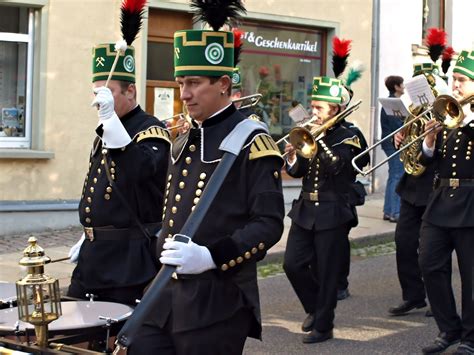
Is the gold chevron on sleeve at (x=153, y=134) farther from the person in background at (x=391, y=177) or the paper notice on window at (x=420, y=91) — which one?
the person in background at (x=391, y=177)

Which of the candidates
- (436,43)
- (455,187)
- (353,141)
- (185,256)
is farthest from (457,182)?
(185,256)

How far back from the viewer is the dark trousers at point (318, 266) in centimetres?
707

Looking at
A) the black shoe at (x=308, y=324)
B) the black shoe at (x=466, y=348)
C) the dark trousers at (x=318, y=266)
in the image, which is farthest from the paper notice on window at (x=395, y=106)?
the black shoe at (x=466, y=348)

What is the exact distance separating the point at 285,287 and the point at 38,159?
4.21 metres

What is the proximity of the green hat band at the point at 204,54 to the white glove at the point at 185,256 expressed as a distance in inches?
30.1

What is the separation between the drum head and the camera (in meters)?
3.85

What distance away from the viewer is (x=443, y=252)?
6.57 meters

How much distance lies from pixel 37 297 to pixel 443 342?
3.70 m

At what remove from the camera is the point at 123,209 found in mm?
4945

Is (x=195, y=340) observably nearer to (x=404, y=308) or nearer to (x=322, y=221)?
(x=322, y=221)

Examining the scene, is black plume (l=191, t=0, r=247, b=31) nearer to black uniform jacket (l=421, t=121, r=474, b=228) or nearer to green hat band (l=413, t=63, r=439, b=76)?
black uniform jacket (l=421, t=121, r=474, b=228)

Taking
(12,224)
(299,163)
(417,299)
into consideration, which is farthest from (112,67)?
(12,224)

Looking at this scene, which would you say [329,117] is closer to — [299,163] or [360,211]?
[299,163]

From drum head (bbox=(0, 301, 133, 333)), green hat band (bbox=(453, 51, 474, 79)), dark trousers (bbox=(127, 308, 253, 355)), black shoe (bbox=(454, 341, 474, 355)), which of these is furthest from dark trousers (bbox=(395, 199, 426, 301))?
dark trousers (bbox=(127, 308, 253, 355))
